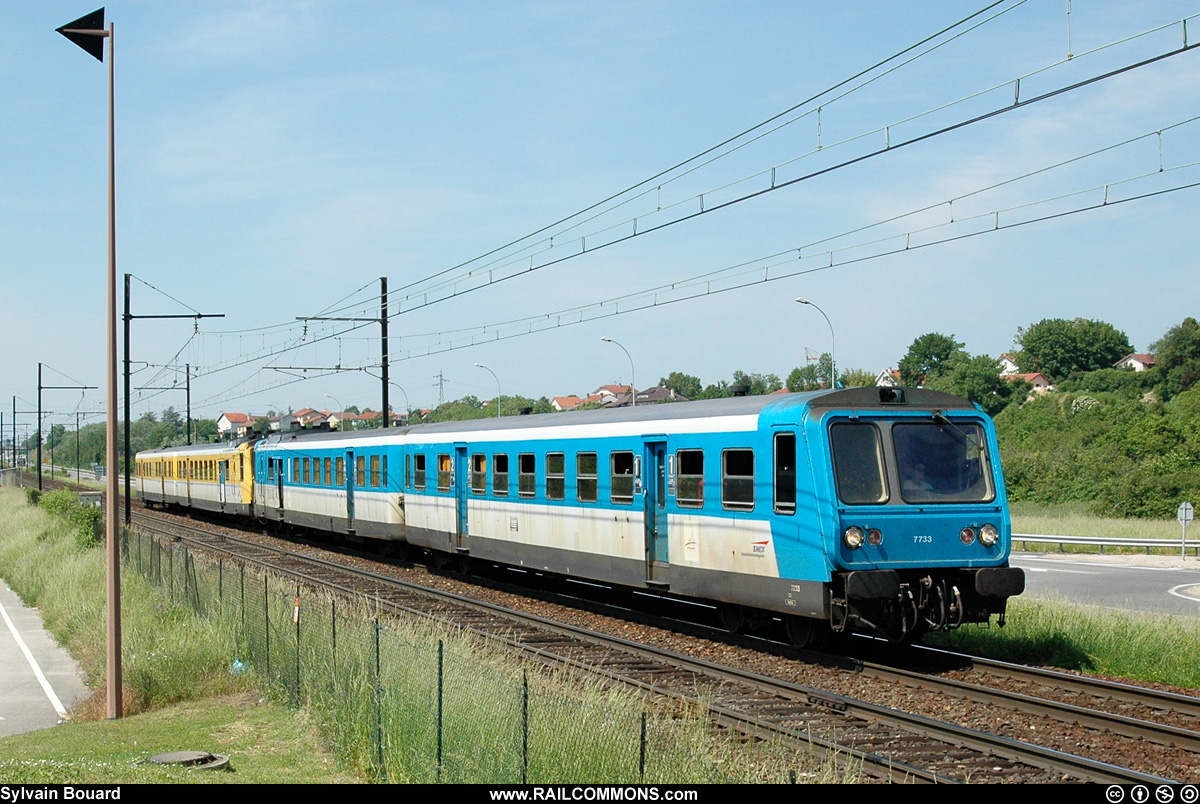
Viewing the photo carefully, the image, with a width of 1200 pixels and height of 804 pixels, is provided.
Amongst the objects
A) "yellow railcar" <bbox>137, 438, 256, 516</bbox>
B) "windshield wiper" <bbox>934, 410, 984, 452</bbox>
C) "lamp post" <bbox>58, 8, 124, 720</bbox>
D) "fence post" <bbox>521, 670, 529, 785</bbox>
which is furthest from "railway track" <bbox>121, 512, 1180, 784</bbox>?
"yellow railcar" <bbox>137, 438, 256, 516</bbox>

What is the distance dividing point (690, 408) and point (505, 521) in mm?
5611

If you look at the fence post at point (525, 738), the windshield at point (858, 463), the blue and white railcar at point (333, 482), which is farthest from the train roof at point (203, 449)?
the fence post at point (525, 738)

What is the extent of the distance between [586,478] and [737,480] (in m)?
3.77

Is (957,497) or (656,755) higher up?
(957,497)

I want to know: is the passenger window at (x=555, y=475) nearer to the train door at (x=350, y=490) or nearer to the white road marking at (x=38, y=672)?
the white road marking at (x=38, y=672)

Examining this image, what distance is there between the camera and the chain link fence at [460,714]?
7402 mm

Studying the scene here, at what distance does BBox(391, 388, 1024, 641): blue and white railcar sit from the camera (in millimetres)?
12156

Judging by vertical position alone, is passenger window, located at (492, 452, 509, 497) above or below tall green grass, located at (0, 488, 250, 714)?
above

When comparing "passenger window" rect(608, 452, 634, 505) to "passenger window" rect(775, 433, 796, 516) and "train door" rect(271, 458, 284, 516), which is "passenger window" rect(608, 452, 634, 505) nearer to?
"passenger window" rect(775, 433, 796, 516)

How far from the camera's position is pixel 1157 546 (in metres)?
34.5

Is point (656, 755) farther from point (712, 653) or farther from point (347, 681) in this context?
point (712, 653)

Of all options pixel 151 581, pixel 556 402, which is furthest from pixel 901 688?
pixel 556 402

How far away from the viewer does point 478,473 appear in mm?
20406

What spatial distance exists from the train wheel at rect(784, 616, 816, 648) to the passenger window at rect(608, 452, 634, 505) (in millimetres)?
2957
